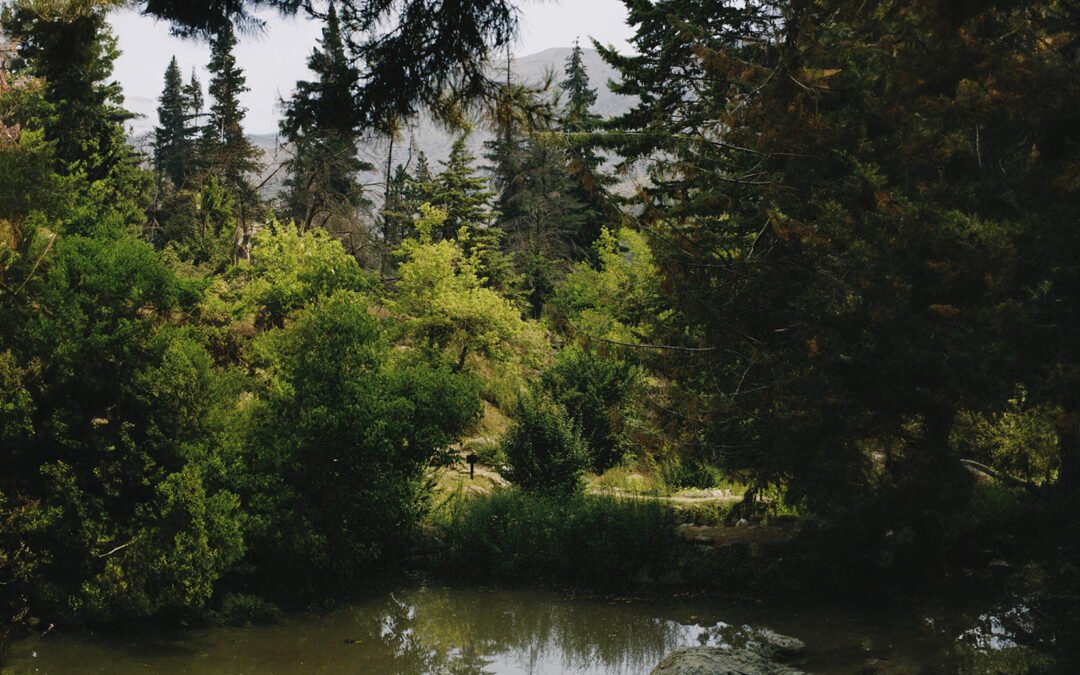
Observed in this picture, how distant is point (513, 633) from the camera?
11.2 m

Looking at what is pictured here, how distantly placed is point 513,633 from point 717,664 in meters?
3.42

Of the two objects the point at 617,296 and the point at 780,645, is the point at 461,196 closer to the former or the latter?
the point at 617,296

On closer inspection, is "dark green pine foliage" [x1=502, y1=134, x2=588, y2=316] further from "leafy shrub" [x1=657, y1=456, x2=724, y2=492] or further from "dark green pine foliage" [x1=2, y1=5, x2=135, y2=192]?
"leafy shrub" [x1=657, y1=456, x2=724, y2=492]

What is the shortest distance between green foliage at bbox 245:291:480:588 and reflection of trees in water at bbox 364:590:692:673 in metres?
1.18

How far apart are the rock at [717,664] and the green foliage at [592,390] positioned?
8.26 m

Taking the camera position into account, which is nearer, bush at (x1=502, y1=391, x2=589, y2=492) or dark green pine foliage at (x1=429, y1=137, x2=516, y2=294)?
bush at (x1=502, y1=391, x2=589, y2=492)

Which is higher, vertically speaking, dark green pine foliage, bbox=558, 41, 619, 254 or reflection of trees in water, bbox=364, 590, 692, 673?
dark green pine foliage, bbox=558, 41, 619, 254

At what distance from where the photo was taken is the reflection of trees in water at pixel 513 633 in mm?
10148

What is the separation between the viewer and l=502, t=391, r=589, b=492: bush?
50.8 feet

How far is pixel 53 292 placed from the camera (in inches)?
435

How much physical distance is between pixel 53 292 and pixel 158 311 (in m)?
1.30

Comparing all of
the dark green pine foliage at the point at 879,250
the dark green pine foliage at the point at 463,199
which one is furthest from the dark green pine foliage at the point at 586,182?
the dark green pine foliage at the point at 463,199

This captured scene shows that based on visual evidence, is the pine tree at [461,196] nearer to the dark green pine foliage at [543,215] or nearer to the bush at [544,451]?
the dark green pine foliage at [543,215]

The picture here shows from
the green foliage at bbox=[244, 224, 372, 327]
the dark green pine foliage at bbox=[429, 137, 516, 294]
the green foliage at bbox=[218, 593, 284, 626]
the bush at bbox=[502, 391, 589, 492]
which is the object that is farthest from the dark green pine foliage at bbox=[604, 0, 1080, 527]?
the dark green pine foliage at bbox=[429, 137, 516, 294]
